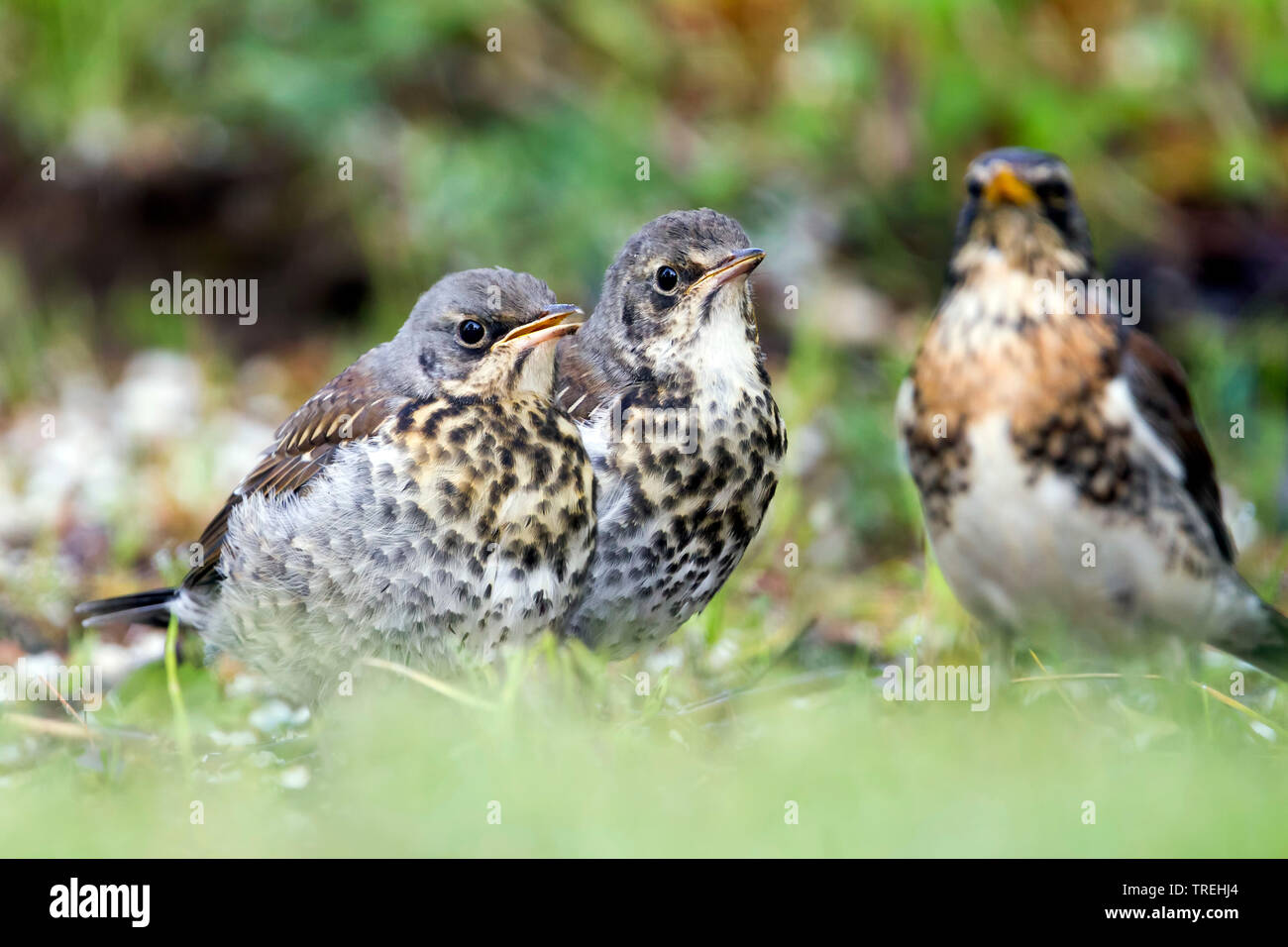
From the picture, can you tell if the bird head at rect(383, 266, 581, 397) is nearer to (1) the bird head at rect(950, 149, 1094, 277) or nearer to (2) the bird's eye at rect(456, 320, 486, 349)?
(2) the bird's eye at rect(456, 320, 486, 349)

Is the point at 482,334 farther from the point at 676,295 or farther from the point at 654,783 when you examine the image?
the point at 654,783

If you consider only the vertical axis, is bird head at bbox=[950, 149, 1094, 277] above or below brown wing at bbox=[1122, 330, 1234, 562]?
above

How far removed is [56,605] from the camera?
4809 millimetres

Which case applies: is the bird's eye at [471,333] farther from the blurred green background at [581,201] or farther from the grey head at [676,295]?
the blurred green background at [581,201]

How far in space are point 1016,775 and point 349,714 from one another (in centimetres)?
121

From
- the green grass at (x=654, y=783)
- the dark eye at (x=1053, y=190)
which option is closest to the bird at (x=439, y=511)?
the green grass at (x=654, y=783)

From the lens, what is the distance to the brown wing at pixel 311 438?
3.46m

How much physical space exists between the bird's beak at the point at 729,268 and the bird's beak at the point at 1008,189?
0.65 meters

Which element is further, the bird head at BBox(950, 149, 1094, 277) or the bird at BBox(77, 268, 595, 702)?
the bird head at BBox(950, 149, 1094, 277)

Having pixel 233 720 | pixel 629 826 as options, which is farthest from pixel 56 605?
pixel 629 826

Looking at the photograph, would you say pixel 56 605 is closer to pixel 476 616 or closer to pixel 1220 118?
pixel 476 616

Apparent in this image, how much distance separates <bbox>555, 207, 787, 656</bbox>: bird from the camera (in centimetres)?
343

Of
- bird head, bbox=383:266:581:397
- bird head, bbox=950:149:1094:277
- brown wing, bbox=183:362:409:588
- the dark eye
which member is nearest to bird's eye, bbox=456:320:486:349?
bird head, bbox=383:266:581:397

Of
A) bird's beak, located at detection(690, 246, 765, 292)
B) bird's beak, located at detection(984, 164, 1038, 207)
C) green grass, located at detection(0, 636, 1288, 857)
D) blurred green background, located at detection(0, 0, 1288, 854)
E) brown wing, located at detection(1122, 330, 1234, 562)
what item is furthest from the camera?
blurred green background, located at detection(0, 0, 1288, 854)
